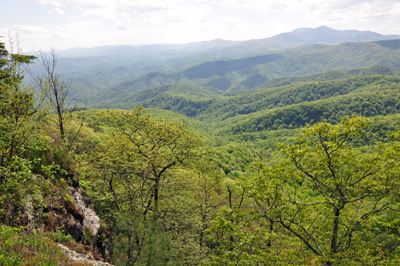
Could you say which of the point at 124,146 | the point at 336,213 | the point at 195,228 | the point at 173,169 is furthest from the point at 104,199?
the point at 336,213

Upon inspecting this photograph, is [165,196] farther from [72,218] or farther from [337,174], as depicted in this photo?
[337,174]

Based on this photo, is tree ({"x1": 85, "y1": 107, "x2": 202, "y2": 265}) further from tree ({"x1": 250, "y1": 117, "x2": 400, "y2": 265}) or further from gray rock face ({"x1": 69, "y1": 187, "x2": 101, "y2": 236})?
tree ({"x1": 250, "y1": 117, "x2": 400, "y2": 265})

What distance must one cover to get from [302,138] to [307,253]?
8.23 meters

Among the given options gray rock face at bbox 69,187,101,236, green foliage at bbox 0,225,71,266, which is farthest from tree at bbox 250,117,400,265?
gray rock face at bbox 69,187,101,236

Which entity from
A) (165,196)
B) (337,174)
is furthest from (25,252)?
(337,174)

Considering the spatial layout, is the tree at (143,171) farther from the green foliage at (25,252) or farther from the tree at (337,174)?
the green foliage at (25,252)

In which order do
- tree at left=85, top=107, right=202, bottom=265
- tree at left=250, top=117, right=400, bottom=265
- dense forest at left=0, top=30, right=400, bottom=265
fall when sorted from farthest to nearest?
tree at left=85, top=107, right=202, bottom=265 < tree at left=250, top=117, right=400, bottom=265 < dense forest at left=0, top=30, right=400, bottom=265

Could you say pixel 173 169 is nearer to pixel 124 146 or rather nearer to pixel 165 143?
pixel 165 143

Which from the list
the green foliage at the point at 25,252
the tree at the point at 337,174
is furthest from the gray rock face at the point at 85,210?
the tree at the point at 337,174

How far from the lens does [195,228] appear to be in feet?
59.8

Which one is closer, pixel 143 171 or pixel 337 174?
pixel 337 174

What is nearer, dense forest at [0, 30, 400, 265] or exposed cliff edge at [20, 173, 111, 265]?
dense forest at [0, 30, 400, 265]

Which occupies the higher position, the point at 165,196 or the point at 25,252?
the point at 25,252

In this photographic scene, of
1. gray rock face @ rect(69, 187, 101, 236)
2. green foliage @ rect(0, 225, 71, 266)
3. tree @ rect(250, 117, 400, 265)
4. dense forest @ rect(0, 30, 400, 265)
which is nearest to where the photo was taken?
green foliage @ rect(0, 225, 71, 266)
